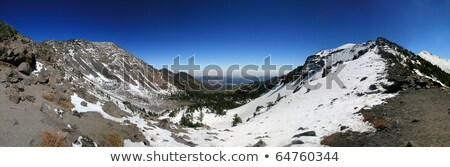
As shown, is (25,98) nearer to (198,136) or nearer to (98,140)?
(98,140)

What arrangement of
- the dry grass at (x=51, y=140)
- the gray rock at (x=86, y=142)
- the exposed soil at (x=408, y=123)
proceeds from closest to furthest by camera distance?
1. the dry grass at (x=51, y=140)
2. the gray rock at (x=86, y=142)
3. the exposed soil at (x=408, y=123)

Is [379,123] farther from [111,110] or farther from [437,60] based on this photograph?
[437,60]

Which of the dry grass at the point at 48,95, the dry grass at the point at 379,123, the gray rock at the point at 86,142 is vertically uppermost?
the dry grass at the point at 48,95

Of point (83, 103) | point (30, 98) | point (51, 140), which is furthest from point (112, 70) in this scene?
point (51, 140)

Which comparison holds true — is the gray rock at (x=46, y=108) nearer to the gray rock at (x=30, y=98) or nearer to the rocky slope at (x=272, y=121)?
the rocky slope at (x=272, y=121)

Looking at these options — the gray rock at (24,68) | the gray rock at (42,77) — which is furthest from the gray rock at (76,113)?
the gray rock at (24,68)
